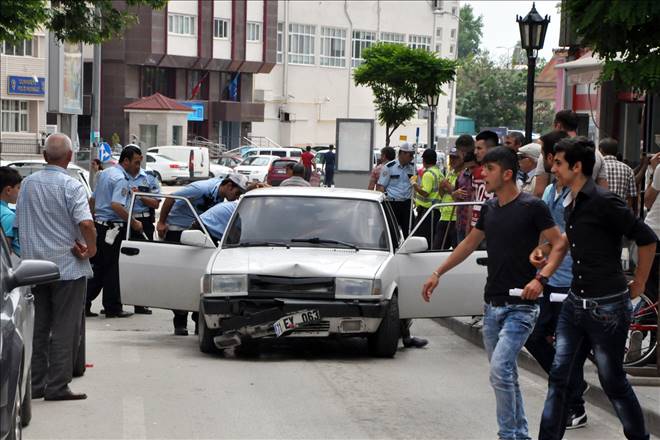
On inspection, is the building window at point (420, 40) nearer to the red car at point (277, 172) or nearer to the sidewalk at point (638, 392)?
the red car at point (277, 172)

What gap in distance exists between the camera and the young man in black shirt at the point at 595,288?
7340 millimetres

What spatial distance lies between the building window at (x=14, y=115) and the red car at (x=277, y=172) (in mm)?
27654

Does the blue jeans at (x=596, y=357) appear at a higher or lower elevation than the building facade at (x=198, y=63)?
lower

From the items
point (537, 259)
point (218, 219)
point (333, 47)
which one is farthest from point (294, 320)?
point (333, 47)

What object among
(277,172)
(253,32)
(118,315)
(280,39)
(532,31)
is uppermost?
(253,32)

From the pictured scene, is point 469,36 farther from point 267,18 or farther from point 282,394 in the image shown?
point 282,394

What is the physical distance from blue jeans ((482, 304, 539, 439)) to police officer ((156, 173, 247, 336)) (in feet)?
21.5

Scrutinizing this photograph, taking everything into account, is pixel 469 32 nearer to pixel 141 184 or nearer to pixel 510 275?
pixel 141 184

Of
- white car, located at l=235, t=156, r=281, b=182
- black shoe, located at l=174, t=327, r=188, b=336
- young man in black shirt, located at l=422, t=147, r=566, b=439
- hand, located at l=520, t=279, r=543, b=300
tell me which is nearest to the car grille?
black shoe, located at l=174, t=327, r=188, b=336

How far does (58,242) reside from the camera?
939 centimetres

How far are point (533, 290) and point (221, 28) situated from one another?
76281 millimetres

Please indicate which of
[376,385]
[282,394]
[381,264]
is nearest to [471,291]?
[381,264]

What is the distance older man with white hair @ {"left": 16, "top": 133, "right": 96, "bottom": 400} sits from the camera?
9.37m

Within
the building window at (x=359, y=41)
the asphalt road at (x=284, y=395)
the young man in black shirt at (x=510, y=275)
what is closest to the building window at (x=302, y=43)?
the building window at (x=359, y=41)
